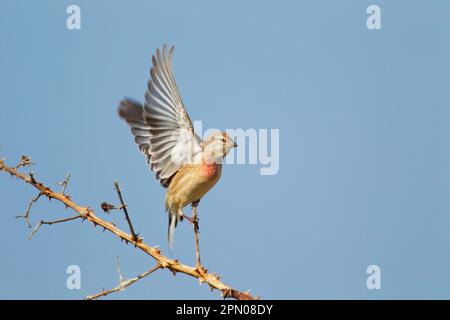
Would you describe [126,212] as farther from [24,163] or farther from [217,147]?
[217,147]

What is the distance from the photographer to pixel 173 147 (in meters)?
6.06

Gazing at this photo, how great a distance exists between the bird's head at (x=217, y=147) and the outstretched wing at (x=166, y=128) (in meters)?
0.18

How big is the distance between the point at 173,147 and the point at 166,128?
0.20m

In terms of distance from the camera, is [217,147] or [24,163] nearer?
[24,163]

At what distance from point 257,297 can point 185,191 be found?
3277 millimetres

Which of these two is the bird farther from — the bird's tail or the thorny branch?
the thorny branch

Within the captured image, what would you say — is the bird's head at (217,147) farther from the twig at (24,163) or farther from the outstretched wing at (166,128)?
the twig at (24,163)

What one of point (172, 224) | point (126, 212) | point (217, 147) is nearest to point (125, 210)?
point (126, 212)

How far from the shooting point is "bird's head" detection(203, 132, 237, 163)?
5730mm

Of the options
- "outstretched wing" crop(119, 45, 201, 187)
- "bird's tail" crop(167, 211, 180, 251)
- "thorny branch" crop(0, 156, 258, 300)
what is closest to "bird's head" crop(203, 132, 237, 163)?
"outstretched wing" crop(119, 45, 201, 187)

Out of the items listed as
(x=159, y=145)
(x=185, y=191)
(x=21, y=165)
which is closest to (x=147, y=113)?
(x=159, y=145)

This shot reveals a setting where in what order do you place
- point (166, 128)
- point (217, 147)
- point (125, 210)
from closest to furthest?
point (125, 210)
point (217, 147)
point (166, 128)

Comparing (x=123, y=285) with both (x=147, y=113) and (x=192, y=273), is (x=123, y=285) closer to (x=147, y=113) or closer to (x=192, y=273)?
(x=192, y=273)

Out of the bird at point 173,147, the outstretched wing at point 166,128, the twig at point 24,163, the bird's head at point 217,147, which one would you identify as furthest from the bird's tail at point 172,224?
the twig at point 24,163
